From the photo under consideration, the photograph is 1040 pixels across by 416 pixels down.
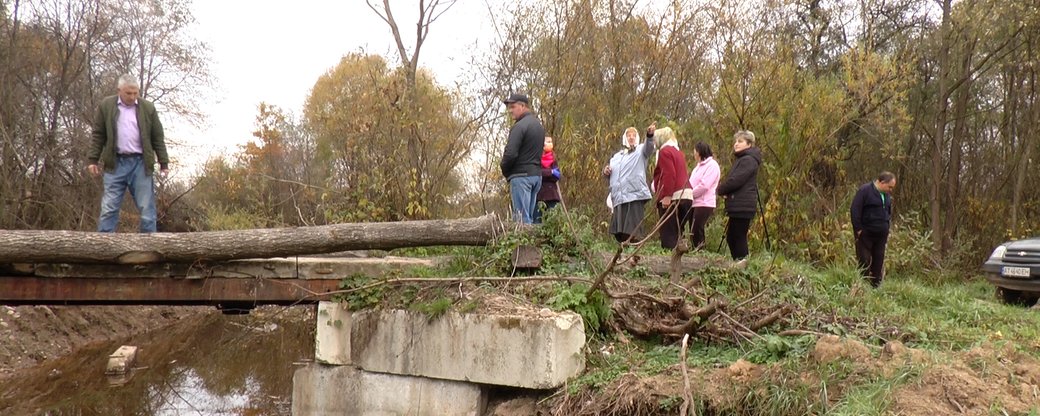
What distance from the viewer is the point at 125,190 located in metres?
6.89

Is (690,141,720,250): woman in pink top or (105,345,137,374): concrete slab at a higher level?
(690,141,720,250): woman in pink top

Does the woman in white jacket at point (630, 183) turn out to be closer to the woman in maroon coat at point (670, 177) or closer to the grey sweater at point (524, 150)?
the woman in maroon coat at point (670, 177)

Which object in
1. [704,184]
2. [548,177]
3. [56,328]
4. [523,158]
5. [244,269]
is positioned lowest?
[56,328]

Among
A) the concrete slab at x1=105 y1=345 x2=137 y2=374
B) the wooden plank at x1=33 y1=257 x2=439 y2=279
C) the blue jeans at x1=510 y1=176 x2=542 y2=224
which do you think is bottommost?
the concrete slab at x1=105 y1=345 x2=137 y2=374

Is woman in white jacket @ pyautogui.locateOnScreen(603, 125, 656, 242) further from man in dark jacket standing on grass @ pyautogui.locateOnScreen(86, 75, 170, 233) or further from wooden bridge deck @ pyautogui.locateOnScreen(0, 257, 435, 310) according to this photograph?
man in dark jacket standing on grass @ pyautogui.locateOnScreen(86, 75, 170, 233)

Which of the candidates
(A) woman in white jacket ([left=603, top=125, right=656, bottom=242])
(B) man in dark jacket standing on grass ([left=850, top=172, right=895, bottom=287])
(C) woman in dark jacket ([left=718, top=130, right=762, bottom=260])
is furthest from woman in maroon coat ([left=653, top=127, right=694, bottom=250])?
(B) man in dark jacket standing on grass ([left=850, top=172, right=895, bottom=287])

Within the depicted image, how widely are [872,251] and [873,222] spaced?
363 mm

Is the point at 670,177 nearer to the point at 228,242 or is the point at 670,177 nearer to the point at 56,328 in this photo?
Result: the point at 228,242

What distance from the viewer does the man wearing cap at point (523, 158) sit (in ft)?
23.0

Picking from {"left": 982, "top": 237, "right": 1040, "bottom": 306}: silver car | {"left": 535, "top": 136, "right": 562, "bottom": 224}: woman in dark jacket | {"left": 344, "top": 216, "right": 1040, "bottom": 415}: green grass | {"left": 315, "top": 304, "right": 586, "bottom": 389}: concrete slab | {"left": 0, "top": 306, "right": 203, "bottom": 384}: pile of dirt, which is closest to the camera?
{"left": 344, "top": 216, "right": 1040, "bottom": 415}: green grass

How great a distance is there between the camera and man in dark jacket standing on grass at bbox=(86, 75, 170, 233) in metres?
6.78

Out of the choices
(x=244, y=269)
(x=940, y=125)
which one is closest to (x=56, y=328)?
(x=244, y=269)

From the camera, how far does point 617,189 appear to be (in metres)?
7.30

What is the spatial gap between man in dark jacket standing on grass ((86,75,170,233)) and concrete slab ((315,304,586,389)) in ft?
7.93
